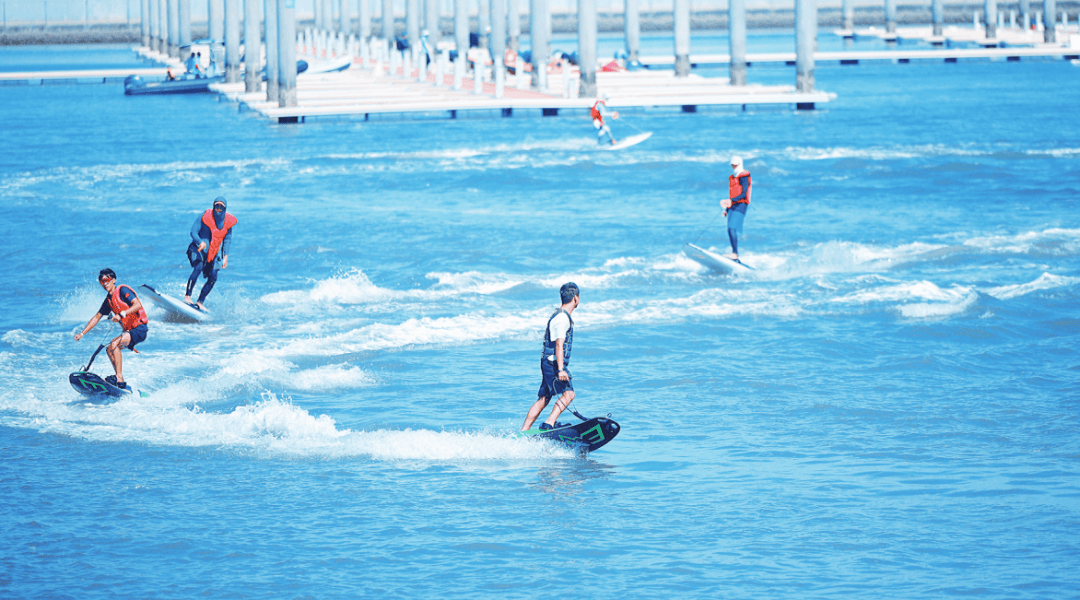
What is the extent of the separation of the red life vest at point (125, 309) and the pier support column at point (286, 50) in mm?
32500

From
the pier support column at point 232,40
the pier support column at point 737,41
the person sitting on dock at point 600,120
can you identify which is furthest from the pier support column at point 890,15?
the person sitting on dock at point 600,120

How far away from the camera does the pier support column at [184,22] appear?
7588 centimetres

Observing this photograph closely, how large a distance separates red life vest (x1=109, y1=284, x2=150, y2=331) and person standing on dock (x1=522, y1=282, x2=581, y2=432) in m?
4.49

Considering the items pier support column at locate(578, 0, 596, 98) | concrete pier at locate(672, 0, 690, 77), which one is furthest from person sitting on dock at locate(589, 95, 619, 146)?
concrete pier at locate(672, 0, 690, 77)

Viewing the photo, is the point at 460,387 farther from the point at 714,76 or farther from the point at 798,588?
the point at 714,76

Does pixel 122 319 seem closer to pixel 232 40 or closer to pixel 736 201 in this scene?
pixel 736 201

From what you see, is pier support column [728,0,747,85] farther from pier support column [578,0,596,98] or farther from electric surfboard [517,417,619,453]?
electric surfboard [517,417,619,453]

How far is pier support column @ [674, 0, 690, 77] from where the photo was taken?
2117 inches

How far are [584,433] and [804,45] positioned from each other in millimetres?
37869

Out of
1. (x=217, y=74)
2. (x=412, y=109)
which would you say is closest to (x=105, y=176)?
(x=412, y=109)

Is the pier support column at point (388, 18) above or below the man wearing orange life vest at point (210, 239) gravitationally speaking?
above

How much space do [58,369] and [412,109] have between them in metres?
32.9

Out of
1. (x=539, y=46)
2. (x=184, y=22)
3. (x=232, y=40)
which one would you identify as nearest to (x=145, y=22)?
(x=184, y=22)

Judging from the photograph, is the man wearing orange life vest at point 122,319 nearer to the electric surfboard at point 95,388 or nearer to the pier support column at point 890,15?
the electric surfboard at point 95,388
